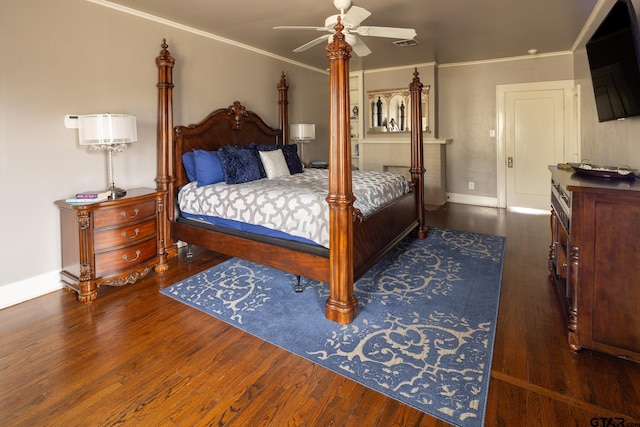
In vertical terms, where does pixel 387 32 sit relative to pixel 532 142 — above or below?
above

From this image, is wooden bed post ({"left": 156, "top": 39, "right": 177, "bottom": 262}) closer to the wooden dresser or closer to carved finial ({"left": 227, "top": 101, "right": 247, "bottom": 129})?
carved finial ({"left": 227, "top": 101, "right": 247, "bottom": 129})

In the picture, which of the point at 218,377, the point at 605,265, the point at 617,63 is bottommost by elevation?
the point at 218,377

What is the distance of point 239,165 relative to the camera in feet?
12.9

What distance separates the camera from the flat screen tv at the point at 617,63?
2.33m

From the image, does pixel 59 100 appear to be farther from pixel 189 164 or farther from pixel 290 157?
pixel 290 157

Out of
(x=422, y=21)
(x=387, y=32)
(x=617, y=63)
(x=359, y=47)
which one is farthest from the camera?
(x=422, y=21)

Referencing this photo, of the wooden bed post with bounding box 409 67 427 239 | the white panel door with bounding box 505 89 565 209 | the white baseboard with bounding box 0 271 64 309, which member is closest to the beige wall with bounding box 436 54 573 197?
the white panel door with bounding box 505 89 565 209

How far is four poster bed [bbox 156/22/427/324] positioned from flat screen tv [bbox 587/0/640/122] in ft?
A: 5.46

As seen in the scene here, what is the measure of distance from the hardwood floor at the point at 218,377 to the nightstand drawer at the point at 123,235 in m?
0.50

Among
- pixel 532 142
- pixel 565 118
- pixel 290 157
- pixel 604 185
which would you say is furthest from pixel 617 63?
pixel 532 142

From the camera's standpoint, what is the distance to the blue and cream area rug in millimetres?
1845

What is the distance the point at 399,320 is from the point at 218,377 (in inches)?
48.4

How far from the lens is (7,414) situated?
66.4 inches

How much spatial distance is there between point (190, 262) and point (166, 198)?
0.73m
